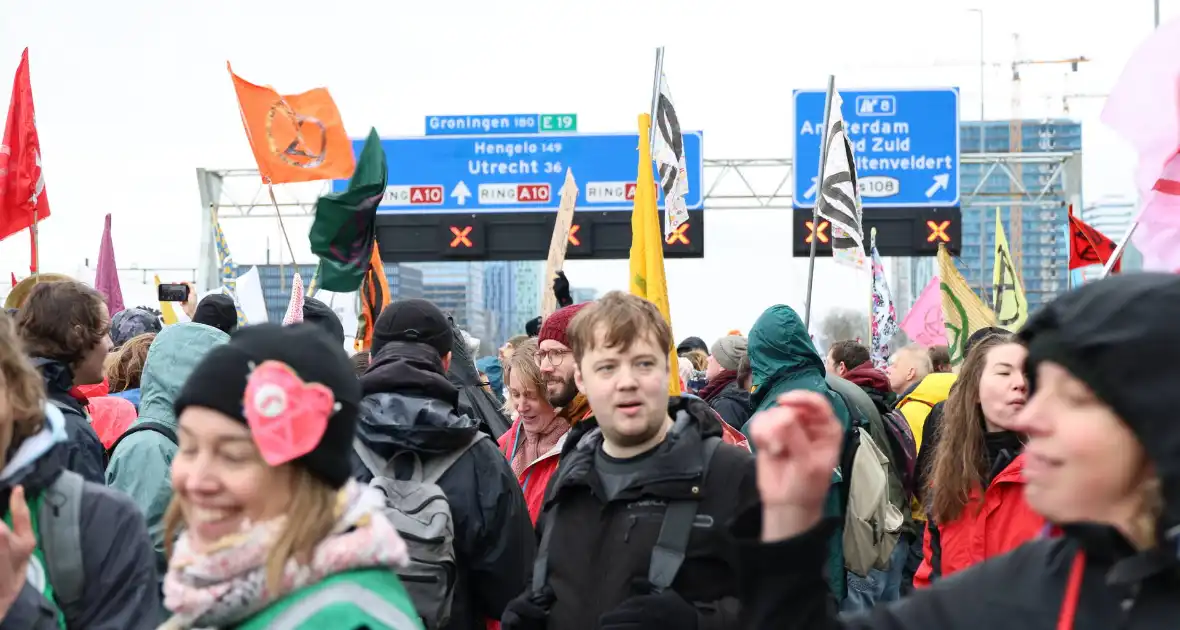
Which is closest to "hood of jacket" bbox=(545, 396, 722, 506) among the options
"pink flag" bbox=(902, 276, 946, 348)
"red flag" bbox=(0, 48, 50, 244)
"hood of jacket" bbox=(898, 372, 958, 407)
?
"hood of jacket" bbox=(898, 372, 958, 407)

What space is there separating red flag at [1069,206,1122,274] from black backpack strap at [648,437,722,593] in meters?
6.98

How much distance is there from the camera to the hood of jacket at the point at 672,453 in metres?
3.26

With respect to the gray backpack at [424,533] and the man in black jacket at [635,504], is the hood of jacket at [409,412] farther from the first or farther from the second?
the man in black jacket at [635,504]

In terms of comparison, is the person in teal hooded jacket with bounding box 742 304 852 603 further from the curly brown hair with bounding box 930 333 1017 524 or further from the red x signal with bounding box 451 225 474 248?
the red x signal with bounding box 451 225 474 248

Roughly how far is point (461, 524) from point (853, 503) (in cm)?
217

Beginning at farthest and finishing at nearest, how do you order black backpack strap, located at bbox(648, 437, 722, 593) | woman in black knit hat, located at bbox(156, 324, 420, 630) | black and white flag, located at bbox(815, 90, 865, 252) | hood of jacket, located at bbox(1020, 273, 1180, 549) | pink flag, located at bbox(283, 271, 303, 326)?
black and white flag, located at bbox(815, 90, 865, 252)
pink flag, located at bbox(283, 271, 303, 326)
black backpack strap, located at bbox(648, 437, 722, 593)
woman in black knit hat, located at bbox(156, 324, 420, 630)
hood of jacket, located at bbox(1020, 273, 1180, 549)

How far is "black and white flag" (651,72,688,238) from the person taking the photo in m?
8.40

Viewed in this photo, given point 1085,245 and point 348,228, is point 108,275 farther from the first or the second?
point 1085,245

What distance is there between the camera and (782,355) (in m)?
5.64

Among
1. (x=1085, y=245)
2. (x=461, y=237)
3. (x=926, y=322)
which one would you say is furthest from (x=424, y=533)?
(x=461, y=237)

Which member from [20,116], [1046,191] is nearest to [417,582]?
[20,116]

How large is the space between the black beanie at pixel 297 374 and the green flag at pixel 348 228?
5.49m

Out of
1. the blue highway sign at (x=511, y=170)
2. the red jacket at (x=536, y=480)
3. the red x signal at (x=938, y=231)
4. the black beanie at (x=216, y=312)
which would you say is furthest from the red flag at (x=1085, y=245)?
the blue highway sign at (x=511, y=170)

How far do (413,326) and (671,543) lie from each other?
150 centimetres
